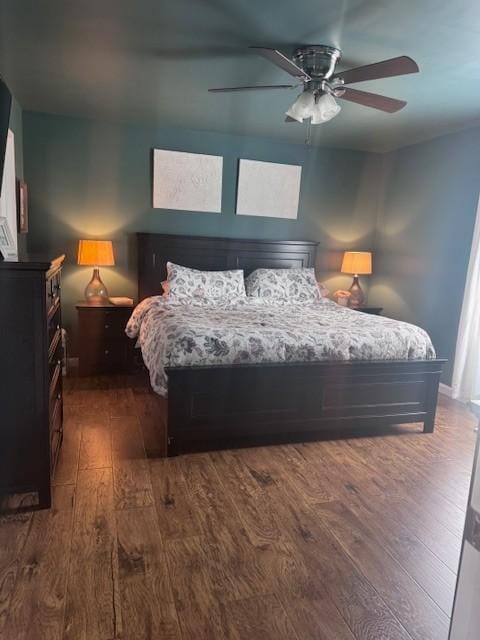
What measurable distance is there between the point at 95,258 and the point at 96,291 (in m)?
0.33

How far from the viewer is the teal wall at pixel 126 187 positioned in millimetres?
4191

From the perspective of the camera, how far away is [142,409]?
347cm

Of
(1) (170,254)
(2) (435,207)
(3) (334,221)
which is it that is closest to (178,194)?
(1) (170,254)

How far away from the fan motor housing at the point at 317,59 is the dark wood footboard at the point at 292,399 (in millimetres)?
1778

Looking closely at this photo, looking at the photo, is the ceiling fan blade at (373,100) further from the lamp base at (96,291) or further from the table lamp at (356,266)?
the lamp base at (96,291)

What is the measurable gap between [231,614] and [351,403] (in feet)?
5.78

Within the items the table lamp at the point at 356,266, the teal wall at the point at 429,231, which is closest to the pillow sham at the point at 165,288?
the table lamp at the point at 356,266

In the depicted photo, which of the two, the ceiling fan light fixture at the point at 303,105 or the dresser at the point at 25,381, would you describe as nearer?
the dresser at the point at 25,381

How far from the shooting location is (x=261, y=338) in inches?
114

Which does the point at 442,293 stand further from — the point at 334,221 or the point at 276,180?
the point at 276,180

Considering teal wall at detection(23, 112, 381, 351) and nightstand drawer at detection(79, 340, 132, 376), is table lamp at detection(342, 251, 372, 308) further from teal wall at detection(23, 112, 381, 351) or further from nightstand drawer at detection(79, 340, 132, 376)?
nightstand drawer at detection(79, 340, 132, 376)

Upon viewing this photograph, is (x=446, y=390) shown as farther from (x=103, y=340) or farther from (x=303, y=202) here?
(x=103, y=340)

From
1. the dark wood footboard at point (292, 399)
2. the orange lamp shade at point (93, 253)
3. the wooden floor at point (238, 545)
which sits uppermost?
the orange lamp shade at point (93, 253)

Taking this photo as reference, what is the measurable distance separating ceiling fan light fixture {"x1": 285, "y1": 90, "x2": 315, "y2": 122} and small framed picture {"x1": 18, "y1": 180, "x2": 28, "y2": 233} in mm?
2448
